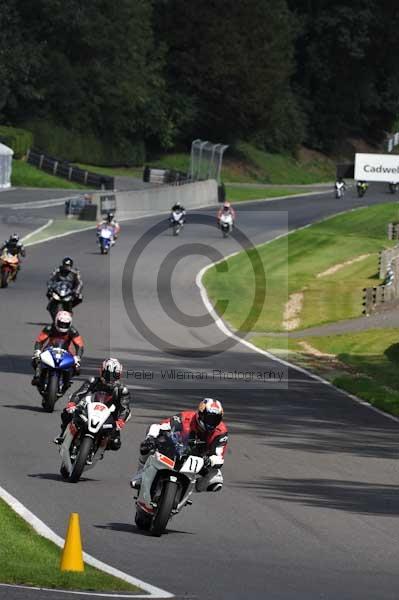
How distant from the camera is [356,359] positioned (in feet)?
129

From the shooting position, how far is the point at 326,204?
93.9 meters

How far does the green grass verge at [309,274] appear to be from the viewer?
5009 cm

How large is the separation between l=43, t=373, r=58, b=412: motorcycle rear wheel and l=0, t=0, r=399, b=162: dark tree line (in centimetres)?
8042

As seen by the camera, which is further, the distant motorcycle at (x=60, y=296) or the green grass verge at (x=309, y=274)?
the green grass verge at (x=309, y=274)

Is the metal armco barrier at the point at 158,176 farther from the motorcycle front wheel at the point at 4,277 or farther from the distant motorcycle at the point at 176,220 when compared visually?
the motorcycle front wheel at the point at 4,277

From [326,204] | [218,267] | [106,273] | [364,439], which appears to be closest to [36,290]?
[106,273]

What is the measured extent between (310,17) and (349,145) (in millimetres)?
11381

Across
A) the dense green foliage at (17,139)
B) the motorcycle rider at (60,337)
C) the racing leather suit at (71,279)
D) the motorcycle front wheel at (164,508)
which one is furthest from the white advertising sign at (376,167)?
the dense green foliage at (17,139)

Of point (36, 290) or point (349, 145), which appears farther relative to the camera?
point (349, 145)

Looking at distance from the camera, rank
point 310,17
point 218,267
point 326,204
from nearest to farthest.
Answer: point 218,267 → point 326,204 → point 310,17

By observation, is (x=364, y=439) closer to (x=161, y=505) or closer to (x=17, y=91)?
(x=161, y=505)

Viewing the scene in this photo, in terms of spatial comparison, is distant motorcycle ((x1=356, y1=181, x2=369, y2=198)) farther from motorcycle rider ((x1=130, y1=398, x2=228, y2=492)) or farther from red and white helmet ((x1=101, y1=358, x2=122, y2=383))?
motorcycle rider ((x1=130, y1=398, x2=228, y2=492))

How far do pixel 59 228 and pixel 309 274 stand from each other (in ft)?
37.7

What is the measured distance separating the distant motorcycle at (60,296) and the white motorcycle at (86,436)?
1658 cm
